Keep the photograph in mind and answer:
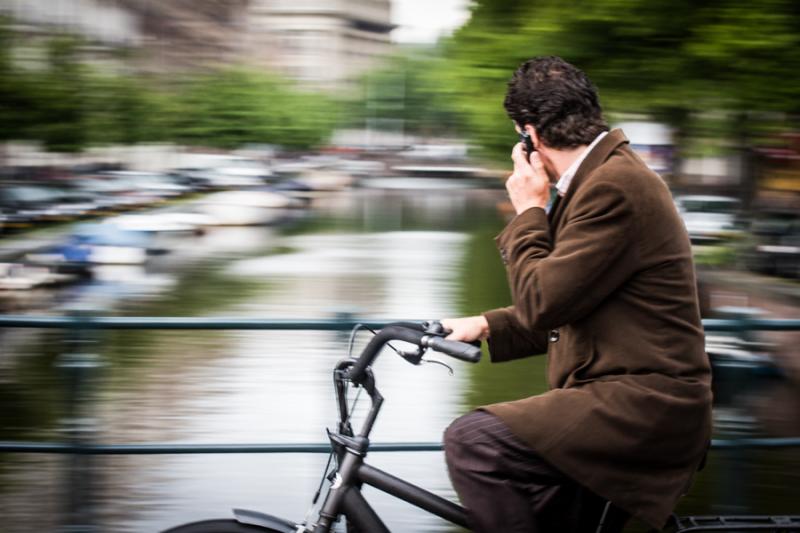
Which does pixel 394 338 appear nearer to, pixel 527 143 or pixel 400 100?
pixel 527 143

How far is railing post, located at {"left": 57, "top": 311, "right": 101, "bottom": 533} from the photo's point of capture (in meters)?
3.94

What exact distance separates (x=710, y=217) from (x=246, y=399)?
15529 mm

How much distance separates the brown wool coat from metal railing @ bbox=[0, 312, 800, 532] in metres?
1.57

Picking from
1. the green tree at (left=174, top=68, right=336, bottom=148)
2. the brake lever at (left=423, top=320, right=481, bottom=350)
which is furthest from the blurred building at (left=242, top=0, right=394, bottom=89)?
the brake lever at (left=423, top=320, right=481, bottom=350)

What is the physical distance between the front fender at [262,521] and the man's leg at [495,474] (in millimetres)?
403

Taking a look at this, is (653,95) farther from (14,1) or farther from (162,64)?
(162,64)

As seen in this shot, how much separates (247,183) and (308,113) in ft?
68.5

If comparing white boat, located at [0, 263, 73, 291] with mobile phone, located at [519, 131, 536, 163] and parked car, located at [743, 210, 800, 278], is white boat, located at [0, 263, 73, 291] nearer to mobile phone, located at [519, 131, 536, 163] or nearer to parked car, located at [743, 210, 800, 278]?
parked car, located at [743, 210, 800, 278]

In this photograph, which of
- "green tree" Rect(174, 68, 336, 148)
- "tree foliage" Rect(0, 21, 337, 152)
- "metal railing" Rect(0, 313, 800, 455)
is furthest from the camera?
"green tree" Rect(174, 68, 336, 148)

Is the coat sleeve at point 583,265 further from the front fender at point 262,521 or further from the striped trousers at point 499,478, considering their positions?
the front fender at point 262,521

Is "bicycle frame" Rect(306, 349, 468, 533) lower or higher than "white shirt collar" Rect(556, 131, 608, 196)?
lower

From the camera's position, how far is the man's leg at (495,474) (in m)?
2.35

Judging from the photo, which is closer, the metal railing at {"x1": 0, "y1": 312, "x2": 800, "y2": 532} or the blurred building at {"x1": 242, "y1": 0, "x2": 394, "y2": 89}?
the metal railing at {"x1": 0, "y1": 312, "x2": 800, "y2": 532}

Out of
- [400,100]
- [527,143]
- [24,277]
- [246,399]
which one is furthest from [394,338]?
[400,100]
